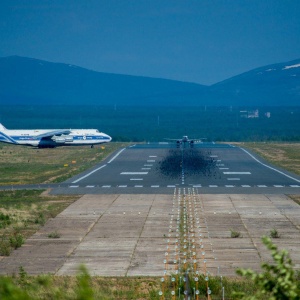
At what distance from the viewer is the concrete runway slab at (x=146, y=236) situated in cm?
2922

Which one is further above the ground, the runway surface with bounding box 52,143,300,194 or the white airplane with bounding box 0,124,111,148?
the white airplane with bounding box 0,124,111,148

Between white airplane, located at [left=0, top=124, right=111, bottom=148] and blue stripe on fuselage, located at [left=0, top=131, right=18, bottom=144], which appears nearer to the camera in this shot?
blue stripe on fuselage, located at [left=0, top=131, right=18, bottom=144]

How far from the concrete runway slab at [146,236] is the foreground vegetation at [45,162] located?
65.3ft

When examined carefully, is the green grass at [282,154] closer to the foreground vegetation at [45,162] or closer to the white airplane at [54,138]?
the foreground vegetation at [45,162]

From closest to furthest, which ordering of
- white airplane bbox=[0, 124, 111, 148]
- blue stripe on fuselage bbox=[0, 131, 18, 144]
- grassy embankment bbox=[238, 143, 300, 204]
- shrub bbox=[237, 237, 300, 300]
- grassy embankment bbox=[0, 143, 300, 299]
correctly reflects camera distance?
shrub bbox=[237, 237, 300, 300] < grassy embankment bbox=[0, 143, 300, 299] < grassy embankment bbox=[238, 143, 300, 204] < blue stripe on fuselage bbox=[0, 131, 18, 144] < white airplane bbox=[0, 124, 111, 148]

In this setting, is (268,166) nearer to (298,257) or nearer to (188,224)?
(188,224)

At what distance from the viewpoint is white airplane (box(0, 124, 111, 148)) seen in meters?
109

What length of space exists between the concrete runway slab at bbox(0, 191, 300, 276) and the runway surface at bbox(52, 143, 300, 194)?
5.64 metres

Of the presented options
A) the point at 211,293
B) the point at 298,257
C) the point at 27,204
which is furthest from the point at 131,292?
the point at 27,204

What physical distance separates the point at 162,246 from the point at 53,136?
3136 inches

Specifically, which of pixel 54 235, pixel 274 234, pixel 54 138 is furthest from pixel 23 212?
pixel 54 138

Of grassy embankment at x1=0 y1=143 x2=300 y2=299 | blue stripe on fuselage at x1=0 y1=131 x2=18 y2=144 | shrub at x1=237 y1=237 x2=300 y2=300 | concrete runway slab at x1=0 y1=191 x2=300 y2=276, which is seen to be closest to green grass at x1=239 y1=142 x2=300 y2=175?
grassy embankment at x1=0 y1=143 x2=300 y2=299

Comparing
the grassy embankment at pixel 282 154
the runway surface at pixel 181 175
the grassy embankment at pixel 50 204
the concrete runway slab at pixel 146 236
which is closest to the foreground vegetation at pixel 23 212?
the grassy embankment at pixel 50 204

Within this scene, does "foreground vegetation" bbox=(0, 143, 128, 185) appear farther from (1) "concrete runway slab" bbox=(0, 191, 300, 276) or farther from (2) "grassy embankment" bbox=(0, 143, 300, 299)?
(1) "concrete runway slab" bbox=(0, 191, 300, 276)
